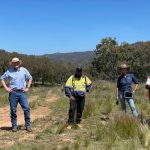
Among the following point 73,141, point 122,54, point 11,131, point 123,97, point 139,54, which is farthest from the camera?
point 139,54

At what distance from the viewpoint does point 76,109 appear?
1186 cm

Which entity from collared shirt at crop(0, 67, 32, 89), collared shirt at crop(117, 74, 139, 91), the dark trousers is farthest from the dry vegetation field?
collared shirt at crop(117, 74, 139, 91)

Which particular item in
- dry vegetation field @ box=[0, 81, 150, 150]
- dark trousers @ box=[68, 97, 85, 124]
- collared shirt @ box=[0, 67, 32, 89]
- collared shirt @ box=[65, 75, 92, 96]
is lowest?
dry vegetation field @ box=[0, 81, 150, 150]

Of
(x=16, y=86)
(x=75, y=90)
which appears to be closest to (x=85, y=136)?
(x=75, y=90)

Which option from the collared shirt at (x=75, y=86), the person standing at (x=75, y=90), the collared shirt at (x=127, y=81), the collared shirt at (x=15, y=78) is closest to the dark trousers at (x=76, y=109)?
the person standing at (x=75, y=90)

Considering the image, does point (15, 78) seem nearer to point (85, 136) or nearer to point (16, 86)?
point (16, 86)

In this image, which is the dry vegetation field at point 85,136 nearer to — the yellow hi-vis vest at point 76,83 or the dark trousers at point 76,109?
the dark trousers at point 76,109

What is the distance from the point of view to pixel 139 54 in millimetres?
79938

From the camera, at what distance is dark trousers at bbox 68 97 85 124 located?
11.6 metres

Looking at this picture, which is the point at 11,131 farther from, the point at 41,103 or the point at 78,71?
the point at 41,103

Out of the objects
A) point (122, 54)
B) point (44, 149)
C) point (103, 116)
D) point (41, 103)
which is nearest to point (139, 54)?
point (122, 54)

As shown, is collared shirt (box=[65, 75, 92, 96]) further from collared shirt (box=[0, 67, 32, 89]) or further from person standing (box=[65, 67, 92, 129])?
collared shirt (box=[0, 67, 32, 89])

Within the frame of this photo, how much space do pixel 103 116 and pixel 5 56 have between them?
255 ft

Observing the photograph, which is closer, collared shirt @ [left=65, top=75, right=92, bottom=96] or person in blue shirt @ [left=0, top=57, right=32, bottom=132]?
person in blue shirt @ [left=0, top=57, right=32, bottom=132]
